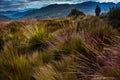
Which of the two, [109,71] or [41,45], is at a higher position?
[109,71]

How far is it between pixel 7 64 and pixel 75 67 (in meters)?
1.43

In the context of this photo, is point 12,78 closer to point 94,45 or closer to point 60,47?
point 94,45

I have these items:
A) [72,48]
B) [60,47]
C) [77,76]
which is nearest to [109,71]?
[77,76]

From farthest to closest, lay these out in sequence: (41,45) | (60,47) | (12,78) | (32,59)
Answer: (41,45), (60,47), (32,59), (12,78)

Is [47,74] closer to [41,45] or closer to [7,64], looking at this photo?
[7,64]

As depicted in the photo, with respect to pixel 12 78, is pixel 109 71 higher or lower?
higher

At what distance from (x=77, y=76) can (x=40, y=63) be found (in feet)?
4.68

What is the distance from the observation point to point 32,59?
6148 millimetres

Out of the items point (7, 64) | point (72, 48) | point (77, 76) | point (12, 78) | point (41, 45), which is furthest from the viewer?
point (41, 45)

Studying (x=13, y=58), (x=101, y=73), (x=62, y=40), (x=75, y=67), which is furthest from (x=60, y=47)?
(x=101, y=73)

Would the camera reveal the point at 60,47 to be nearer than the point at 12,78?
No

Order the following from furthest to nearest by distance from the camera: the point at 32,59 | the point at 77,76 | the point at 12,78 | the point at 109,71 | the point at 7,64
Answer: the point at 32,59 → the point at 7,64 → the point at 12,78 → the point at 77,76 → the point at 109,71

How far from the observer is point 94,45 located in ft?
19.2

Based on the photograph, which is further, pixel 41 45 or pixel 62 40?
pixel 41 45
